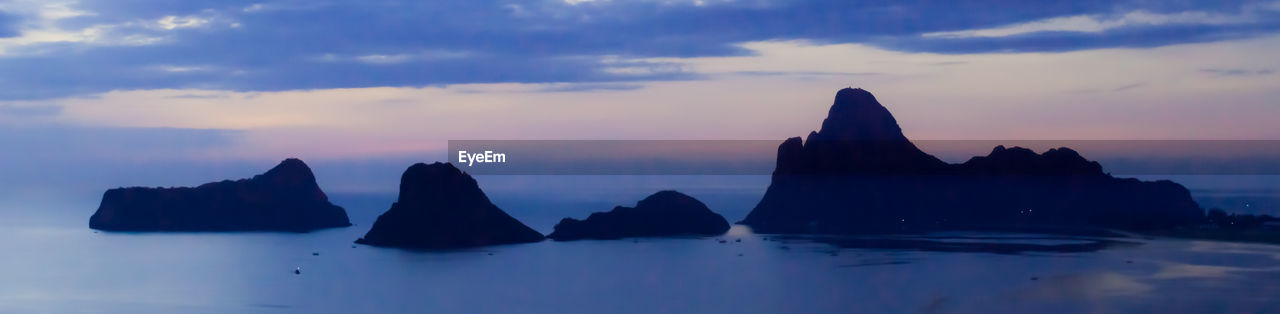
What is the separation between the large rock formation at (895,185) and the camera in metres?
75.0

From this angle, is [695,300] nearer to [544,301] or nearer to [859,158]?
[544,301]

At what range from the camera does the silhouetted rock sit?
6550 cm

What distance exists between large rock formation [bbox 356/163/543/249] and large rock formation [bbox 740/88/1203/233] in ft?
81.4

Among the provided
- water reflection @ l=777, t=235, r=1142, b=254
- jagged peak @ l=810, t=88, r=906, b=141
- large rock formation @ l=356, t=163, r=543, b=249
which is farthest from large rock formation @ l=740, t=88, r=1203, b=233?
large rock formation @ l=356, t=163, r=543, b=249

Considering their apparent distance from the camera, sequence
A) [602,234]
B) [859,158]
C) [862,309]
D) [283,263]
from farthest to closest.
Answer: [859,158]
[602,234]
[283,263]
[862,309]

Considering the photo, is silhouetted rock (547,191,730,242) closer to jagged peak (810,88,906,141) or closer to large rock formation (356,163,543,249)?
large rock formation (356,163,543,249)

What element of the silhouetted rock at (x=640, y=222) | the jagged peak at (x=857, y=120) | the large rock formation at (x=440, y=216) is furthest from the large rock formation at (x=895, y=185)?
the large rock formation at (x=440, y=216)

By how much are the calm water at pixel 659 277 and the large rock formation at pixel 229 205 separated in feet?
25.9

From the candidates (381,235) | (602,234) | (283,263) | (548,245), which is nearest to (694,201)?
(602,234)

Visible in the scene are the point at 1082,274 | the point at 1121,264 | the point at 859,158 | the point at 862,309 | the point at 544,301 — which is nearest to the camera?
the point at 862,309

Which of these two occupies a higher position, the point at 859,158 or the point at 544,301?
the point at 859,158

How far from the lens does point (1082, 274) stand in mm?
47250

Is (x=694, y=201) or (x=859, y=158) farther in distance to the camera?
(x=859, y=158)

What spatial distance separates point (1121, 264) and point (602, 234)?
28.8m
